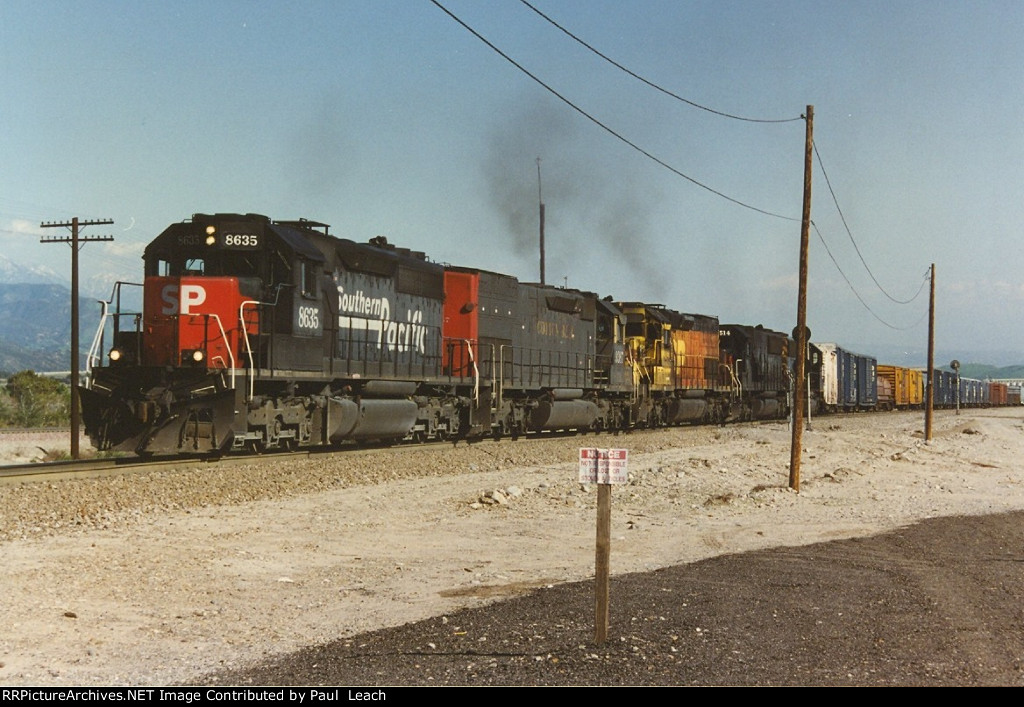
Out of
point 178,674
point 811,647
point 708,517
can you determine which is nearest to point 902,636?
point 811,647

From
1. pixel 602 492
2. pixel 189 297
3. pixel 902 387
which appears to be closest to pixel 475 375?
pixel 189 297

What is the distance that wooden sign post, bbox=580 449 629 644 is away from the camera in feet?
22.6

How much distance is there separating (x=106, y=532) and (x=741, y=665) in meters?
7.90

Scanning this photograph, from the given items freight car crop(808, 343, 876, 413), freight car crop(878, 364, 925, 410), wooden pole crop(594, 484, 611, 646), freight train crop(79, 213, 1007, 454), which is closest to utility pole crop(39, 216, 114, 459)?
freight train crop(79, 213, 1007, 454)

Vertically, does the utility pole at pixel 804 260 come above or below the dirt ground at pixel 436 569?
above

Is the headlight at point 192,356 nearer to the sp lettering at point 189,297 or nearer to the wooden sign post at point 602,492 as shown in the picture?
the sp lettering at point 189,297

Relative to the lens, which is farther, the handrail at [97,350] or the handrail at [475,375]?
the handrail at [475,375]

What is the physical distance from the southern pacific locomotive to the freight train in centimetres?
3

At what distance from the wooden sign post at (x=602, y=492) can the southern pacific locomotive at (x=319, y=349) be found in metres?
10.4

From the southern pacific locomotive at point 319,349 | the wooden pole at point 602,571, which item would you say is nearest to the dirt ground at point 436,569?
the wooden pole at point 602,571

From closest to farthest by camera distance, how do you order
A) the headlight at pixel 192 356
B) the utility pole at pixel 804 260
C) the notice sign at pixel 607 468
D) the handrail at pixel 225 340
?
the notice sign at pixel 607 468, the handrail at pixel 225 340, the headlight at pixel 192 356, the utility pole at pixel 804 260

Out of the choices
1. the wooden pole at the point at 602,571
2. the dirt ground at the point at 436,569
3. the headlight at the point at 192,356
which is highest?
the headlight at the point at 192,356

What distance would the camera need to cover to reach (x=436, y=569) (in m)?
10.4

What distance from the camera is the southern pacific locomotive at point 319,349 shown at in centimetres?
1673
